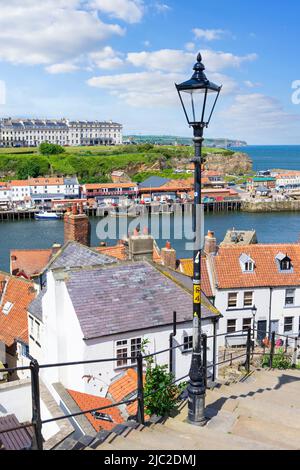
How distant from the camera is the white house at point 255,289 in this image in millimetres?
28688

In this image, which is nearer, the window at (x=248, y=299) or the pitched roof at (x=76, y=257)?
the pitched roof at (x=76, y=257)

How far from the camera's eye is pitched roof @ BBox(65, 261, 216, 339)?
48.3 feet

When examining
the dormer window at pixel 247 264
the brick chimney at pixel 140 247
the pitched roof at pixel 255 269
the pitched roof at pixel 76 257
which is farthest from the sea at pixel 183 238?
the brick chimney at pixel 140 247

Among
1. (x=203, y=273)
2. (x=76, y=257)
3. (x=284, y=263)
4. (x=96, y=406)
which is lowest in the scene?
(x=96, y=406)

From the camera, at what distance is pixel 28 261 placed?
3152 cm

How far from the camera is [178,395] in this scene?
28.5 feet

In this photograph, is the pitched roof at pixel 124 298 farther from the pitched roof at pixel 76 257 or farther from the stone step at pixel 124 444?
the stone step at pixel 124 444

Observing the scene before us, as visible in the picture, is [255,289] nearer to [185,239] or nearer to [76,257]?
[76,257]

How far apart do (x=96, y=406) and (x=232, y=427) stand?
6333 mm

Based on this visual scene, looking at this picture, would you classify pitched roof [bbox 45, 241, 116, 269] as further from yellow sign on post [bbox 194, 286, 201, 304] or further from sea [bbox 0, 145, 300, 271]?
sea [bbox 0, 145, 300, 271]

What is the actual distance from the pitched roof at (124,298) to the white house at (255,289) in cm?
1237

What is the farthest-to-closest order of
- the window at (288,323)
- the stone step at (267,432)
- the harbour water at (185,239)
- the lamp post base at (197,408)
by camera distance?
the harbour water at (185,239) < the window at (288,323) < the lamp post base at (197,408) < the stone step at (267,432)

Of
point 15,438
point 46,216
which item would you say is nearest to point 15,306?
point 15,438
